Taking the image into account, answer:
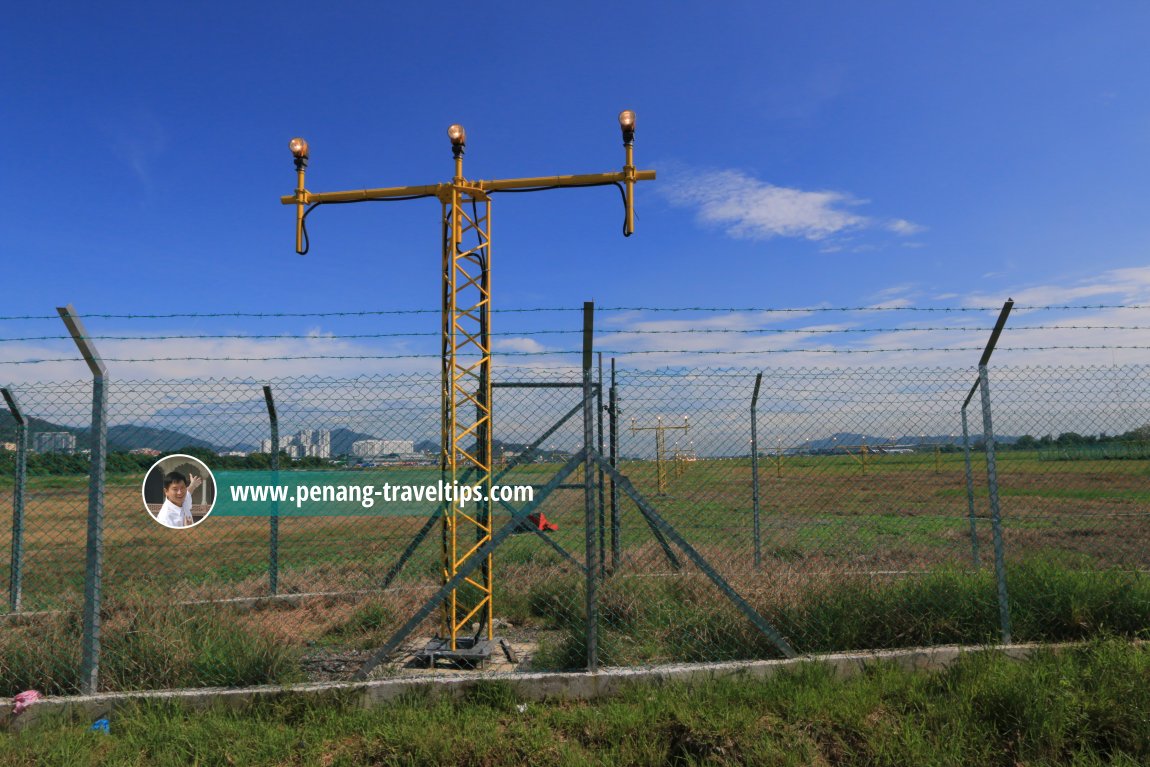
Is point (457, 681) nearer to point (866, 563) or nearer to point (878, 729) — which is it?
point (878, 729)

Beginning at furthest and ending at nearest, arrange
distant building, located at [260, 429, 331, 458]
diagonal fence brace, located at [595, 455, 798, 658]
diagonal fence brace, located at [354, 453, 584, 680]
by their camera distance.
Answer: distant building, located at [260, 429, 331, 458] < diagonal fence brace, located at [595, 455, 798, 658] < diagonal fence brace, located at [354, 453, 584, 680]

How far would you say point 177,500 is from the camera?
A: 5973 mm

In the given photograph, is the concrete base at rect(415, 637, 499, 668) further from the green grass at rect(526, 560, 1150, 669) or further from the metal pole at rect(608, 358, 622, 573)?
the metal pole at rect(608, 358, 622, 573)

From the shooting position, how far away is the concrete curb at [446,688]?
159 inches

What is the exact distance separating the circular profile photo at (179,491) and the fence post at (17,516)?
5.14 feet

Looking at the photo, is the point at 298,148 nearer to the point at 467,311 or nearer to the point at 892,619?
the point at 467,311

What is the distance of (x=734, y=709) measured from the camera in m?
3.87

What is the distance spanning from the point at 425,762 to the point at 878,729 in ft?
8.07

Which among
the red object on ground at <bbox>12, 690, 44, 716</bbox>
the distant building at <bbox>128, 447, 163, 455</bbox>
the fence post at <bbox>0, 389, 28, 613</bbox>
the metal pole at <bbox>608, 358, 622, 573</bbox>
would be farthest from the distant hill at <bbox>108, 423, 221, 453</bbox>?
the metal pole at <bbox>608, 358, 622, 573</bbox>

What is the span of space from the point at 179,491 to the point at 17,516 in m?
2.07

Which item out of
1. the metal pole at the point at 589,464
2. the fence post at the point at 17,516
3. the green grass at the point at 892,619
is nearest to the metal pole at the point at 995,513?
the green grass at the point at 892,619

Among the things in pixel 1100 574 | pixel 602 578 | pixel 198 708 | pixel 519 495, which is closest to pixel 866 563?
pixel 1100 574

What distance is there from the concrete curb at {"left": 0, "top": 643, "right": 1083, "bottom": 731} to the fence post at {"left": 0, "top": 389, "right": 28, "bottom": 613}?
3023mm

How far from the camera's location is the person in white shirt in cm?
578
